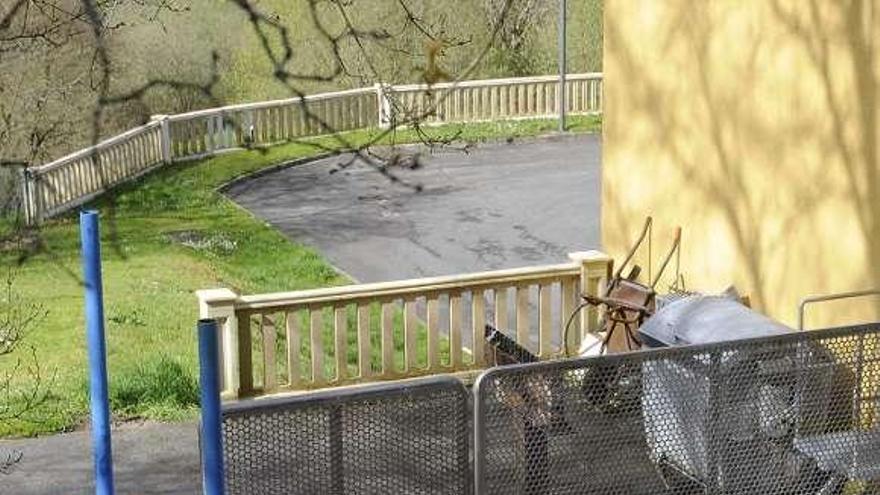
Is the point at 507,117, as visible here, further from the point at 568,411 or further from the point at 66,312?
the point at 568,411

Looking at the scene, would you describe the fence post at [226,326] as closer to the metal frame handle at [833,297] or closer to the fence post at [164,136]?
the metal frame handle at [833,297]

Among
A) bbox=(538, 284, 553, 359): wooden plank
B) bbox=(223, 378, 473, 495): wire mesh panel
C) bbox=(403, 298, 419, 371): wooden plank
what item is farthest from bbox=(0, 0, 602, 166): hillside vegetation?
bbox=(223, 378, 473, 495): wire mesh panel

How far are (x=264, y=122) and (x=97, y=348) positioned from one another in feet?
68.3

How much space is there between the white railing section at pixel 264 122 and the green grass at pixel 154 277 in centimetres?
39

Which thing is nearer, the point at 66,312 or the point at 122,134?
the point at 66,312

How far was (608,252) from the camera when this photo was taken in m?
10.8

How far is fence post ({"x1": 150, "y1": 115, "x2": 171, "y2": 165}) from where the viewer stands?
25.2 m

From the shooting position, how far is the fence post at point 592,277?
1049cm

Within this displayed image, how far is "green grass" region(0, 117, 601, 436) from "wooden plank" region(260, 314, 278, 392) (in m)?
0.65

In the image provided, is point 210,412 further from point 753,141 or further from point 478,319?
point 478,319

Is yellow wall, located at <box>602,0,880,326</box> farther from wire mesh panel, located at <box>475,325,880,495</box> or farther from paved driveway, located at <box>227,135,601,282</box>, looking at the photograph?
paved driveway, located at <box>227,135,601,282</box>

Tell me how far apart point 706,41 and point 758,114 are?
802 mm

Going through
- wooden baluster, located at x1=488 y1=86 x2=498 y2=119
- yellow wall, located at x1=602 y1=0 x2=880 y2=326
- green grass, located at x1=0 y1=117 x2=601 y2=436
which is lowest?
green grass, located at x1=0 y1=117 x2=601 y2=436

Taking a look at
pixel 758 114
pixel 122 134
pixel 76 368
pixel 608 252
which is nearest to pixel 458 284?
pixel 608 252
